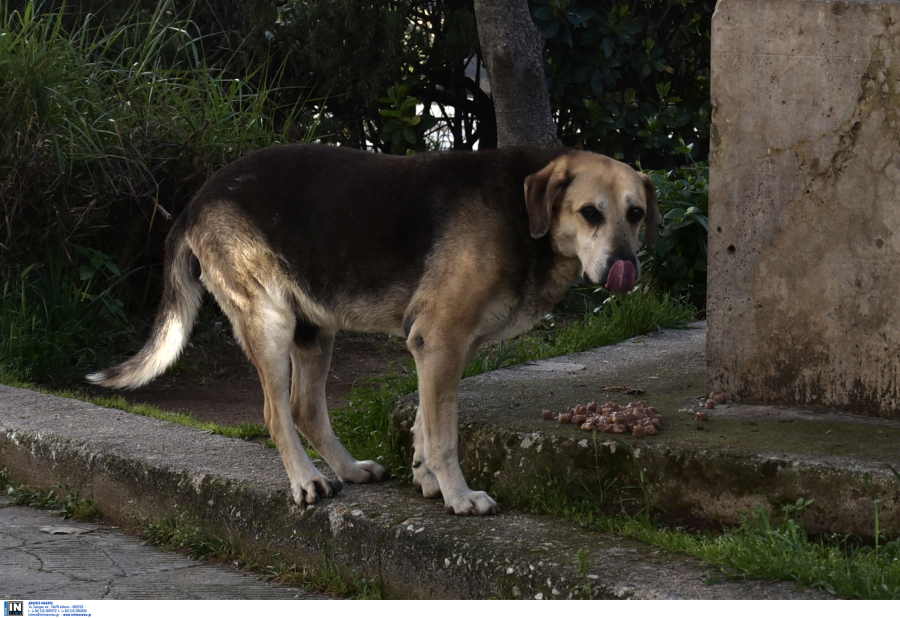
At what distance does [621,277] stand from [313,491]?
1334 mm

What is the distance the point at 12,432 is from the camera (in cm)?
483

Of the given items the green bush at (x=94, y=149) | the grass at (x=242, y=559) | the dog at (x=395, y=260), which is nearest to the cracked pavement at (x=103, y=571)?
the grass at (x=242, y=559)

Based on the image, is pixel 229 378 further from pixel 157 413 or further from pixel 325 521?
pixel 325 521

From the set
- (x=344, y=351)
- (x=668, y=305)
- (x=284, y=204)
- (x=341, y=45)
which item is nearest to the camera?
(x=284, y=204)

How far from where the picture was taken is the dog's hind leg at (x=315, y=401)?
4152mm

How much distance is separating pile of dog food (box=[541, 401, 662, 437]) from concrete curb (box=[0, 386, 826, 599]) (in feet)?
1.43

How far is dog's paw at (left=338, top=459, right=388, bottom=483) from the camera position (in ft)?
13.5

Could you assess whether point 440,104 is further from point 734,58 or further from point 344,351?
point 734,58

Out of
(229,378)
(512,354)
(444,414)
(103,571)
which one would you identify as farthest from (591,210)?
(229,378)

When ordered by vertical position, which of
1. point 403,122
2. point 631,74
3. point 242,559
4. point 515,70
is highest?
point 631,74

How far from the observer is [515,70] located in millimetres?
7148

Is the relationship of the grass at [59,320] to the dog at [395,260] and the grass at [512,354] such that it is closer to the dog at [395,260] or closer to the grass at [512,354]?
the grass at [512,354]

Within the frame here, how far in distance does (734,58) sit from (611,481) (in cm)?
167
